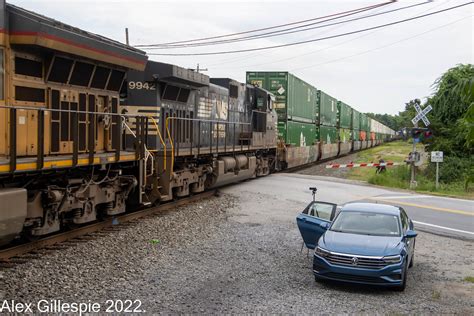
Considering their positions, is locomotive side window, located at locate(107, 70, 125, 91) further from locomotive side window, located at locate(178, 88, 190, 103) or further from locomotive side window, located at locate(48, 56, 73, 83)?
locomotive side window, located at locate(178, 88, 190, 103)

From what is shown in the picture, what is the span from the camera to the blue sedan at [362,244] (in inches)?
291

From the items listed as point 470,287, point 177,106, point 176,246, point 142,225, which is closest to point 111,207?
point 142,225

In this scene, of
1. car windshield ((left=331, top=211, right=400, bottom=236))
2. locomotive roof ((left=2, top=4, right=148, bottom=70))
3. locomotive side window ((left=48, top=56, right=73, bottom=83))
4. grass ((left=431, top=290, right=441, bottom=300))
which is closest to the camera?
grass ((left=431, top=290, right=441, bottom=300))

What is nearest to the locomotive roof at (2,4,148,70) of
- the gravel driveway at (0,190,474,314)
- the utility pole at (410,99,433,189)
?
the gravel driveway at (0,190,474,314)

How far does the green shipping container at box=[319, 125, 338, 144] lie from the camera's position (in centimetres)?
3612

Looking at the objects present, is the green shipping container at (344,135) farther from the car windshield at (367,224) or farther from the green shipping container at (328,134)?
the car windshield at (367,224)

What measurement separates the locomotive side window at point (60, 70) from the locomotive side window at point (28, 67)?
24 centimetres

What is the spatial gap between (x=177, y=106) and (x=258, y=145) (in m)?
7.98

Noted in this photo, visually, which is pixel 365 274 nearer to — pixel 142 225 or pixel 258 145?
pixel 142 225

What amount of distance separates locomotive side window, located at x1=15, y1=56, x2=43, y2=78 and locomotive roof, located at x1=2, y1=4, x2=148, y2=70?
16.8 inches

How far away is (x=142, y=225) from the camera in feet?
36.2

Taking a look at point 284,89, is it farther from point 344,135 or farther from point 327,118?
point 344,135

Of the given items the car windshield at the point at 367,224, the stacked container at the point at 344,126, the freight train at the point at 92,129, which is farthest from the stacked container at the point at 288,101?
the car windshield at the point at 367,224

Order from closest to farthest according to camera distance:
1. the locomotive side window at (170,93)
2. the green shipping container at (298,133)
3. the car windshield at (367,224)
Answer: the car windshield at (367,224), the locomotive side window at (170,93), the green shipping container at (298,133)
